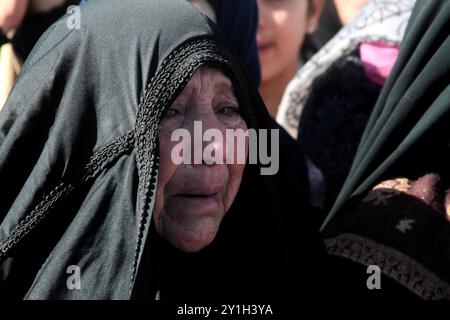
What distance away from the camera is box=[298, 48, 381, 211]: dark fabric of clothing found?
361cm

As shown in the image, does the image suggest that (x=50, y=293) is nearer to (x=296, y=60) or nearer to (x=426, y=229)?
(x=426, y=229)

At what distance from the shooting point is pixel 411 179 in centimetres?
283

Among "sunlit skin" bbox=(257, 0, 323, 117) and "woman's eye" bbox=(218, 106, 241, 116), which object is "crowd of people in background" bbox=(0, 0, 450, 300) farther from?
"sunlit skin" bbox=(257, 0, 323, 117)

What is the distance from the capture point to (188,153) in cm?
229

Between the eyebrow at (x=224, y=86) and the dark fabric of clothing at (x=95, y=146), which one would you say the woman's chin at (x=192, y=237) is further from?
the eyebrow at (x=224, y=86)

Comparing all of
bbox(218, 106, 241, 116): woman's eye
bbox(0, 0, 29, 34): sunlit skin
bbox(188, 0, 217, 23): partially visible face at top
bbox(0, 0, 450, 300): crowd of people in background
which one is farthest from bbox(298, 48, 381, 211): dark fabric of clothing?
bbox(0, 0, 29, 34): sunlit skin

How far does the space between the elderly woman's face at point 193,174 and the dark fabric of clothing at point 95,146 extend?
0.06m

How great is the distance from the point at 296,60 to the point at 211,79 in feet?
6.73

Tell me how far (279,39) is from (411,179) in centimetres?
147

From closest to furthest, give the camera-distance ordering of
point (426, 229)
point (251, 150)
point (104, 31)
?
1. point (104, 31)
2. point (251, 150)
3. point (426, 229)

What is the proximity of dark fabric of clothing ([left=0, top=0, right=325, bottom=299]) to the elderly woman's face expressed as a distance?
2.2 inches

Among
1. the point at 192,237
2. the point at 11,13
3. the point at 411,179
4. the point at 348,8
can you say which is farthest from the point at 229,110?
the point at 348,8

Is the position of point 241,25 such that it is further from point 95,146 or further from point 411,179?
point 95,146
